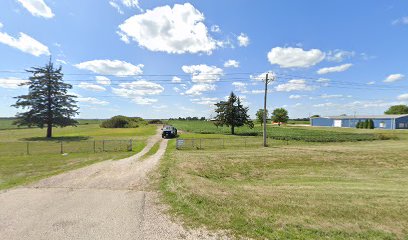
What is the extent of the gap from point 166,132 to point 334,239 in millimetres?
32452

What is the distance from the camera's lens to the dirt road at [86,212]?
20.4ft

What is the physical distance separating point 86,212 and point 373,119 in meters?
87.4

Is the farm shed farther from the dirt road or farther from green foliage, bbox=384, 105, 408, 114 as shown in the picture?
the dirt road

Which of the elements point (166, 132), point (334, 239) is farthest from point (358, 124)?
point (334, 239)

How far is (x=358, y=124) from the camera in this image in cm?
7375

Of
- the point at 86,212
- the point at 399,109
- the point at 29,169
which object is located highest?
the point at 399,109

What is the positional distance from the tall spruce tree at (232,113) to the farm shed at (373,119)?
5120 centimetres

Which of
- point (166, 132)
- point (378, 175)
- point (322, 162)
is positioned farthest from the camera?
point (166, 132)

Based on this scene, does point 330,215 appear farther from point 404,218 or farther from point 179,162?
point 179,162

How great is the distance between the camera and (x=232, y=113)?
44688mm

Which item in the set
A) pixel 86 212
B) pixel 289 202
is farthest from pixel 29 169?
pixel 289 202

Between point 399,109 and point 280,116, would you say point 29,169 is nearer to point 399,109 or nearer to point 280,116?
point 280,116

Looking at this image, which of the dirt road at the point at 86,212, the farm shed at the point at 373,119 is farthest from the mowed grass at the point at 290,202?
the farm shed at the point at 373,119

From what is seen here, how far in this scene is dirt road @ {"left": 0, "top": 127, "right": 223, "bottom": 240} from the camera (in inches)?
244
